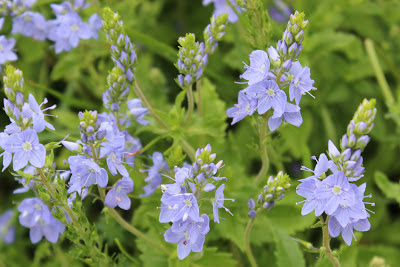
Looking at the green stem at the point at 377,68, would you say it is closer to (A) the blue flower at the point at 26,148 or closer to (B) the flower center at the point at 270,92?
(B) the flower center at the point at 270,92

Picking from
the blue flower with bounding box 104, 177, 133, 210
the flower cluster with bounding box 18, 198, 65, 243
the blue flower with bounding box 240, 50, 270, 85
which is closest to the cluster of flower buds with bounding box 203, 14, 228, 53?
the blue flower with bounding box 240, 50, 270, 85

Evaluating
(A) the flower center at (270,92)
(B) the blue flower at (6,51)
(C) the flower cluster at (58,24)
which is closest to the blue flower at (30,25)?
(C) the flower cluster at (58,24)

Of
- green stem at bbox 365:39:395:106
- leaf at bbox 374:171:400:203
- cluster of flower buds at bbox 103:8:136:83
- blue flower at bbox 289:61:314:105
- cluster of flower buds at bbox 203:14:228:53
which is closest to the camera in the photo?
blue flower at bbox 289:61:314:105

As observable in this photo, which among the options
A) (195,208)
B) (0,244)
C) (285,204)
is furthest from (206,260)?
(0,244)

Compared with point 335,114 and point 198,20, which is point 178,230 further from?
point 198,20

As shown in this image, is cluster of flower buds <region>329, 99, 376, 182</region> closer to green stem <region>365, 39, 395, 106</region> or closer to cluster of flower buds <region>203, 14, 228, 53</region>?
cluster of flower buds <region>203, 14, 228, 53</region>

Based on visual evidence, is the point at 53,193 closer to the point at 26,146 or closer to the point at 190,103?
the point at 26,146
